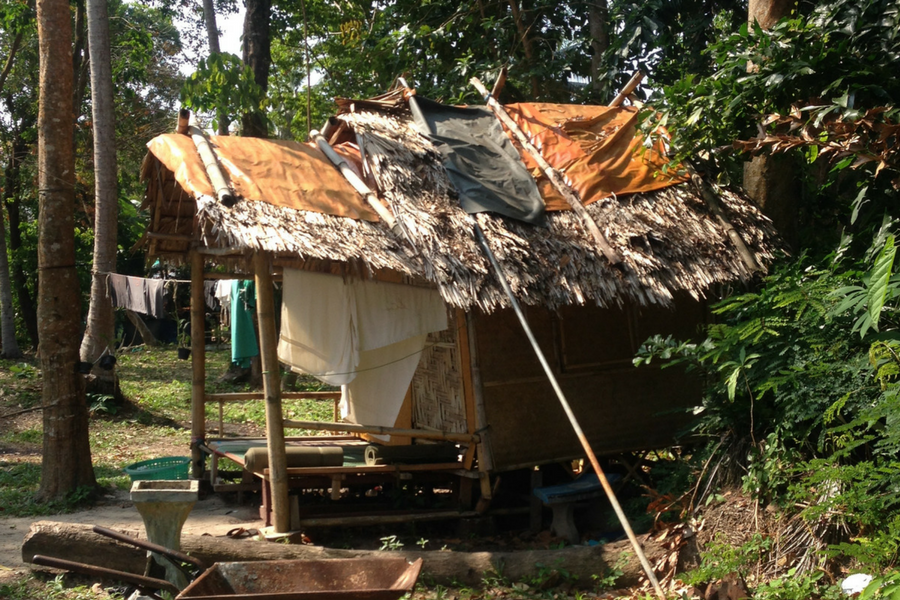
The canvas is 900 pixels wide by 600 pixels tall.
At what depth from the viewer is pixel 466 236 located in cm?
658

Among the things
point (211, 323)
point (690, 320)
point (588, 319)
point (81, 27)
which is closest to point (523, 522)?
point (588, 319)

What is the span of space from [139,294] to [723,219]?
22.0 ft

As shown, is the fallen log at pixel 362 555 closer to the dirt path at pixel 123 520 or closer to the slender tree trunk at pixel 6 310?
the dirt path at pixel 123 520

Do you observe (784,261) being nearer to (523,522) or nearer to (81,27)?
(523,522)

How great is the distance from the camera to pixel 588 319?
752 centimetres

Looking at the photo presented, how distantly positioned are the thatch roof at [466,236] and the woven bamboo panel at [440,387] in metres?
0.90

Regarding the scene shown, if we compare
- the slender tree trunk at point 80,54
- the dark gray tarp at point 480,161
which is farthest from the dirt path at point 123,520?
the slender tree trunk at point 80,54

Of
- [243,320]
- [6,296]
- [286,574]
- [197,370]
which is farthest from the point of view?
[6,296]

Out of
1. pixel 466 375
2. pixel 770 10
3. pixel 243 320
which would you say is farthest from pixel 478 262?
pixel 243 320

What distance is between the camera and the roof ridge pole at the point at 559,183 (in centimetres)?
679

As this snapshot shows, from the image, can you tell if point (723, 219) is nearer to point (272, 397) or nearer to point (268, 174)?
point (268, 174)

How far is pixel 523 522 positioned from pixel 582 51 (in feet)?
24.7

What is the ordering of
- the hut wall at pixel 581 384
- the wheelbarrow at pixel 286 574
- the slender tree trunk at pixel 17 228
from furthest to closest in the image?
the slender tree trunk at pixel 17 228 < the hut wall at pixel 581 384 < the wheelbarrow at pixel 286 574

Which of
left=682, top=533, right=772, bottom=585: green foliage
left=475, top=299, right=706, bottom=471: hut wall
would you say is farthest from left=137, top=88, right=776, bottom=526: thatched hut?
left=682, top=533, right=772, bottom=585: green foliage
